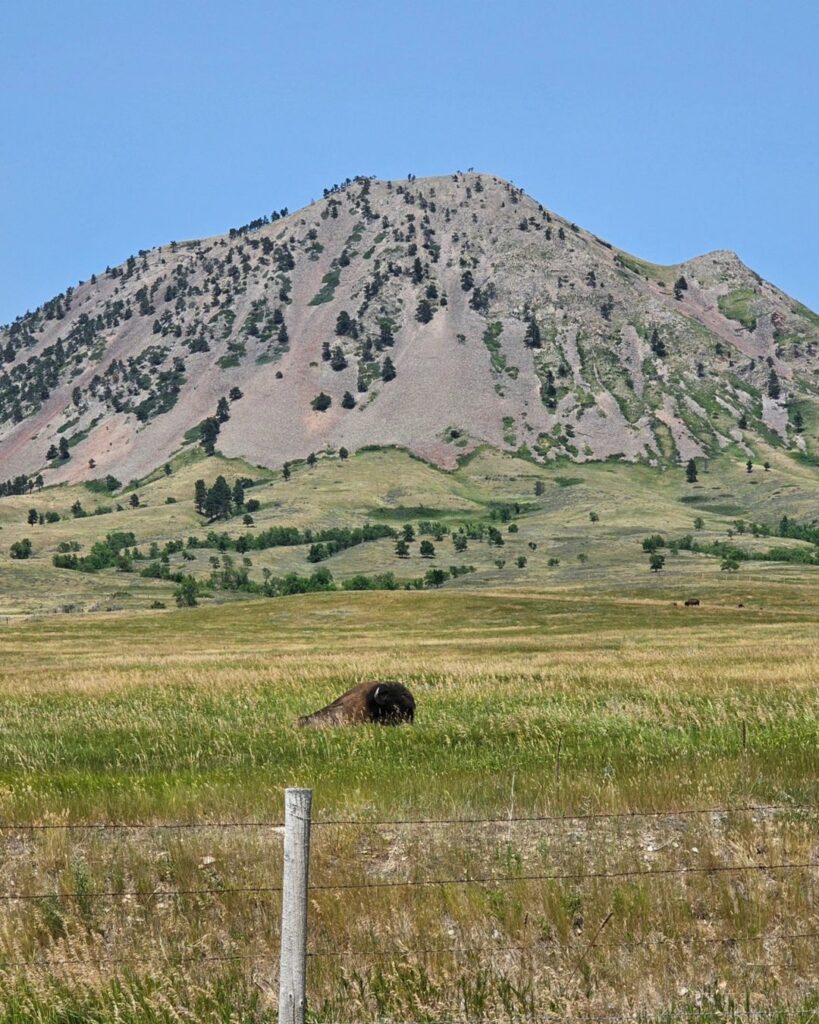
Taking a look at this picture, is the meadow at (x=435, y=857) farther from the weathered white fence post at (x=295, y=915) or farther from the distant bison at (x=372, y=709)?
the weathered white fence post at (x=295, y=915)

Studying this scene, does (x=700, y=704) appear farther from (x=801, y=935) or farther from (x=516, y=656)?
(x=516, y=656)

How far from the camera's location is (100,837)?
47.1 ft

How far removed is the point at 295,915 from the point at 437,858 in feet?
18.1

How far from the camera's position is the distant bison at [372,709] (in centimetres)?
2697

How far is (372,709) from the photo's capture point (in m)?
27.2

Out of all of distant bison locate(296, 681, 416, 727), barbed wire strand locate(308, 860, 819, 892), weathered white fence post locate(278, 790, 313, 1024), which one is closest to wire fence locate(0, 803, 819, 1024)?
barbed wire strand locate(308, 860, 819, 892)

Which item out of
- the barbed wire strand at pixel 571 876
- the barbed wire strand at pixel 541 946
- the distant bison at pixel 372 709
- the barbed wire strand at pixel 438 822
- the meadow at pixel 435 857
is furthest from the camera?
the distant bison at pixel 372 709

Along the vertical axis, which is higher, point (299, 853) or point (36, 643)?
point (299, 853)

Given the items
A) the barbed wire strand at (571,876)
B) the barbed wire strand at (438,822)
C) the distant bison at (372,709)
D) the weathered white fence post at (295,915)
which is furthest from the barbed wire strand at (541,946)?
the distant bison at (372,709)

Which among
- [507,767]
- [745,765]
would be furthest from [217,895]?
[745,765]

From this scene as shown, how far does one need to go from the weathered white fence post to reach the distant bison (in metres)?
19.1

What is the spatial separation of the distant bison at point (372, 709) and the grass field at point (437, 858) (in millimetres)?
1216

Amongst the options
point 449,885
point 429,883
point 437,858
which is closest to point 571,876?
point 449,885

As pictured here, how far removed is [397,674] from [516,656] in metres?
14.6
